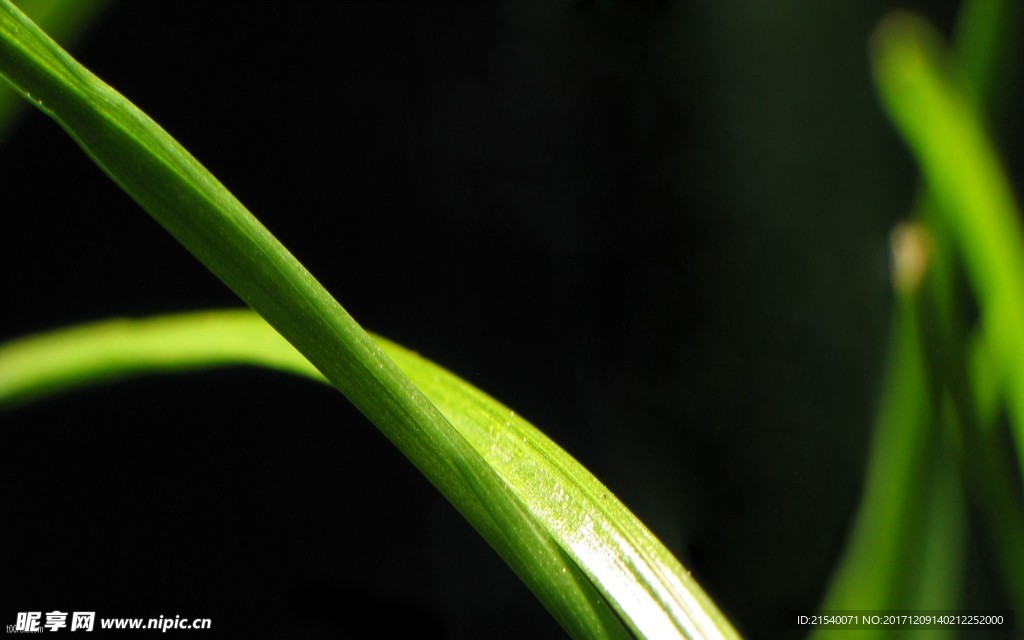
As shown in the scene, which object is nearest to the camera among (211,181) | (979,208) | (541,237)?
(211,181)

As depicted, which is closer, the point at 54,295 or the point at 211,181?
the point at 211,181

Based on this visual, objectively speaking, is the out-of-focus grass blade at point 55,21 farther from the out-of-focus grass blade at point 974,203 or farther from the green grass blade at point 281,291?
the out-of-focus grass blade at point 974,203

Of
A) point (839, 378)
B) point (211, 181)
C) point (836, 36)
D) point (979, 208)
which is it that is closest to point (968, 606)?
point (839, 378)

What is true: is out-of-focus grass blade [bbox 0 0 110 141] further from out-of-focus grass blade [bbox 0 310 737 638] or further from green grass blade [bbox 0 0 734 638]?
green grass blade [bbox 0 0 734 638]

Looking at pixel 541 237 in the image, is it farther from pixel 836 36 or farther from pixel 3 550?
pixel 3 550

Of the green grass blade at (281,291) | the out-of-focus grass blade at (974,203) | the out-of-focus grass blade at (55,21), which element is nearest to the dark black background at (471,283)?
the out-of-focus grass blade at (55,21)

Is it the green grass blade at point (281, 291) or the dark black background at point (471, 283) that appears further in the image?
the dark black background at point (471, 283)
